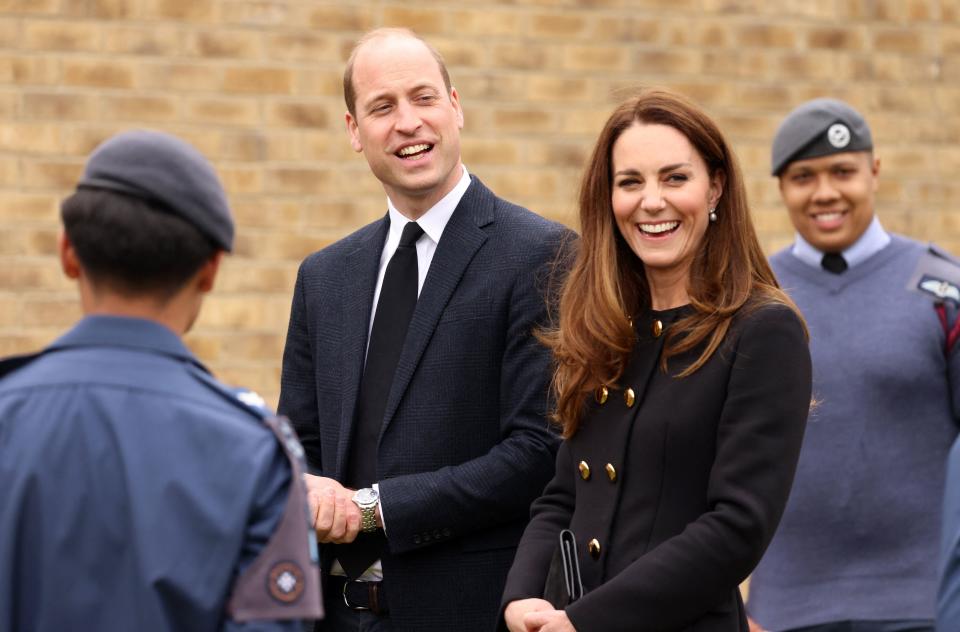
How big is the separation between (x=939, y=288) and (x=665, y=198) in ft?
4.99

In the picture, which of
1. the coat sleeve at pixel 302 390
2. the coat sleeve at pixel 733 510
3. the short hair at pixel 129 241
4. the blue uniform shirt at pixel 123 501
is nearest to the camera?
the blue uniform shirt at pixel 123 501

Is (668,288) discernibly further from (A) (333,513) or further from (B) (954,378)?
(B) (954,378)

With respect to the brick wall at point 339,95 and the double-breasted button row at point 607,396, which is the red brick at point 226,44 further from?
the double-breasted button row at point 607,396

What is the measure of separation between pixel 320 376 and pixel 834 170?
180 cm

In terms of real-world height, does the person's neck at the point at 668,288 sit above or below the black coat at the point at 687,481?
above

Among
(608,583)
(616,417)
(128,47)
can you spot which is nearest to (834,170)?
(616,417)

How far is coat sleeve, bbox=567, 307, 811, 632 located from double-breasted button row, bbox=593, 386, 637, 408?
211 mm

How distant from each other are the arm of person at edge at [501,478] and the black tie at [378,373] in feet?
0.38

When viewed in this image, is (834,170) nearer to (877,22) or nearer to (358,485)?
(358,485)

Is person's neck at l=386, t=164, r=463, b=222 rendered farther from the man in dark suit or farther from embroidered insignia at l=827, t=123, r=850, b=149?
embroidered insignia at l=827, t=123, r=850, b=149

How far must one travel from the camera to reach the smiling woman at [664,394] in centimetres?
312

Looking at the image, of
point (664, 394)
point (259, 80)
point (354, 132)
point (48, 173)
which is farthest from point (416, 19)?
point (664, 394)

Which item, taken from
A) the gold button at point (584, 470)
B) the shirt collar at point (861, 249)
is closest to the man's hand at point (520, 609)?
the gold button at point (584, 470)

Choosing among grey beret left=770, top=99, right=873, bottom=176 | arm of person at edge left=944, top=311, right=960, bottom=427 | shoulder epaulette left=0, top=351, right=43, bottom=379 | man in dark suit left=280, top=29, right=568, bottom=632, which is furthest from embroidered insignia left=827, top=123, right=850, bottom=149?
shoulder epaulette left=0, top=351, right=43, bottom=379
